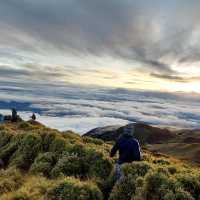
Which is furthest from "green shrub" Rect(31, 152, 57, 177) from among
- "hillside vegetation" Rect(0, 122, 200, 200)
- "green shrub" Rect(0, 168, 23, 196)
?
"green shrub" Rect(0, 168, 23, 196)

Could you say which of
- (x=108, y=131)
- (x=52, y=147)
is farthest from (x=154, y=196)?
(x=108, y=131)

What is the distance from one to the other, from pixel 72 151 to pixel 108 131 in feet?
439

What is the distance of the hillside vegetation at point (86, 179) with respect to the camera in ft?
49.5

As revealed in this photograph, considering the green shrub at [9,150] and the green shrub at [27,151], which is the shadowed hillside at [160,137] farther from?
the green shrub at [27,151]

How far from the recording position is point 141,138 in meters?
133

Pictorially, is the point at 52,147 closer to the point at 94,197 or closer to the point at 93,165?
the point at 93,165

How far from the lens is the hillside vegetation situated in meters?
15.1

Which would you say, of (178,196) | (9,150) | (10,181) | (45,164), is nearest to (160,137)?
(9,150)

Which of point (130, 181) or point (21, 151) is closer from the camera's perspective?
point (130, 181)

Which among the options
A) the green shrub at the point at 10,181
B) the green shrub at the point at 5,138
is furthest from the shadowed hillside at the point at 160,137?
the green shrub at the point at 10,181

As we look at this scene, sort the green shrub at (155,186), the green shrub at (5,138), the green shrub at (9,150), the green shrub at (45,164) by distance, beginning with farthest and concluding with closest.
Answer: the green shrub at (5,138) → the green shrub at (9,150) → the green shrub at (45,164) → the green shrub at (155,186)

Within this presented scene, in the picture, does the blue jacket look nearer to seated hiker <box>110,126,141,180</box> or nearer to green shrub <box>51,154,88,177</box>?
seated hiker <box>110,126,141,180</box>

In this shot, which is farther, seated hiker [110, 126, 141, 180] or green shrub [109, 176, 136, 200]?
seated hiker [110, 126, 141, 180]

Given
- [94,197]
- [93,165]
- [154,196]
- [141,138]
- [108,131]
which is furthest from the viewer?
[108,131]
